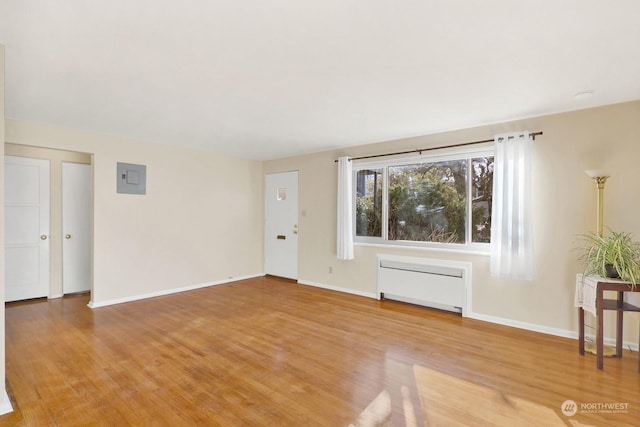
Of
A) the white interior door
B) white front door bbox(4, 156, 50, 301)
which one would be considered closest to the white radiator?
the white interior door

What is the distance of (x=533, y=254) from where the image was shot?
344 cm

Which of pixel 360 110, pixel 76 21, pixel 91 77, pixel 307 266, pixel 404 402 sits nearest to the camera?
pixel 76 21

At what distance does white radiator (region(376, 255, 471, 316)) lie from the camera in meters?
4.01

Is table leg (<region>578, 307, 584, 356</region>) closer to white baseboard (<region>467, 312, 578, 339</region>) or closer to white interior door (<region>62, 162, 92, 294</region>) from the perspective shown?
white baseboard (<region>467, 312, 578, 339</region>)

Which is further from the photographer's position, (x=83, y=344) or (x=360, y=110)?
(x=360, y=110)

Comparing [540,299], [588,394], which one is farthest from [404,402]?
[540,299]

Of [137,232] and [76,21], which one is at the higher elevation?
[76,21]

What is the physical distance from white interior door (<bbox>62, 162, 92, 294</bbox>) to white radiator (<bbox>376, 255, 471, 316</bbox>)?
4.67 m

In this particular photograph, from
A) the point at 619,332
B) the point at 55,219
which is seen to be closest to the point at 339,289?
the point at 619,332

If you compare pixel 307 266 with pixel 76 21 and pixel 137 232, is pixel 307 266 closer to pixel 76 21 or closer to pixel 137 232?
pixel 137 232

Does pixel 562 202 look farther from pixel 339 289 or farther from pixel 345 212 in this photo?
pixel 339 289

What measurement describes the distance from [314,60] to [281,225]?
418 centimetres

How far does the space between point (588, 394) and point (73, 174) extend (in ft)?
21.7

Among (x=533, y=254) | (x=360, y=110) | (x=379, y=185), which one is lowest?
(x=533, y=254)
